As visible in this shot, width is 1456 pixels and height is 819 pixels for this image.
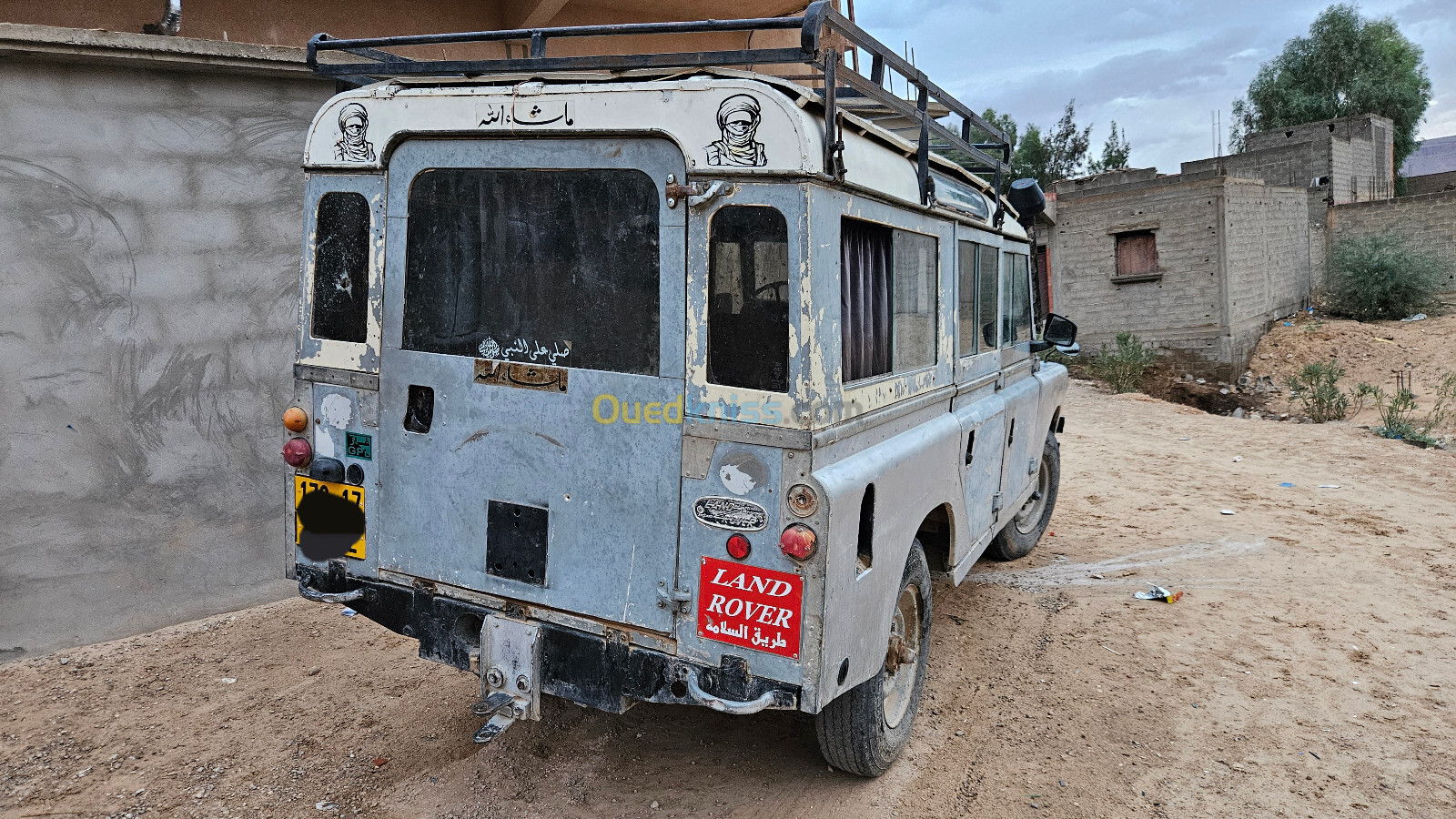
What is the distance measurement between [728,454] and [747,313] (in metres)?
0.42

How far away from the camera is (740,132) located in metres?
2.56

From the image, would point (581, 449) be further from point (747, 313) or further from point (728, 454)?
point (747, 313)

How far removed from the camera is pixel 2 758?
343cm

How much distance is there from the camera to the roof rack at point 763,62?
2.46 metres

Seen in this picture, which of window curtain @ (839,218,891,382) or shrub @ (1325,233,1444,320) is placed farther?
shrub @ (1325,233,1444,320)

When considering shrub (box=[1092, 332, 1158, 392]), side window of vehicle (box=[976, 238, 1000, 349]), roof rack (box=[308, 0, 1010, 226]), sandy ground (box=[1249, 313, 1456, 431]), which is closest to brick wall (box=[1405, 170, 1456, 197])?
sandy ground (box=[1249, 313, 1456, 431])

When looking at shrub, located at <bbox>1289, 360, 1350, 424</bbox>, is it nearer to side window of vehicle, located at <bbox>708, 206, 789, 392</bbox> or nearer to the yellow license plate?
side window of vehicle, located at <bbox>708, 206, 789, 392</bbox>

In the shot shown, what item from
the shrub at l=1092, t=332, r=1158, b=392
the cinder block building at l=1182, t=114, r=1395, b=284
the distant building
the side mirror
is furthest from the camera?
the distant building

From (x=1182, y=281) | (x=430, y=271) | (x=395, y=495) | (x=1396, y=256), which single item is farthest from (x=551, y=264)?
(x=1396, y=256)

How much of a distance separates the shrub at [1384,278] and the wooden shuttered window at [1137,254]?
23.1 ft

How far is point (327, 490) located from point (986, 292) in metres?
A: 3.09

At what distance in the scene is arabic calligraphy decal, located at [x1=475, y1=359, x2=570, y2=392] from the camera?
9.46 ft

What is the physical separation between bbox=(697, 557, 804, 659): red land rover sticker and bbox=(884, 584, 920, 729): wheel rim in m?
0.92

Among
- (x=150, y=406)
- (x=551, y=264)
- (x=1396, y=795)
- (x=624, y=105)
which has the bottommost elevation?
(x=1396, y=795)
